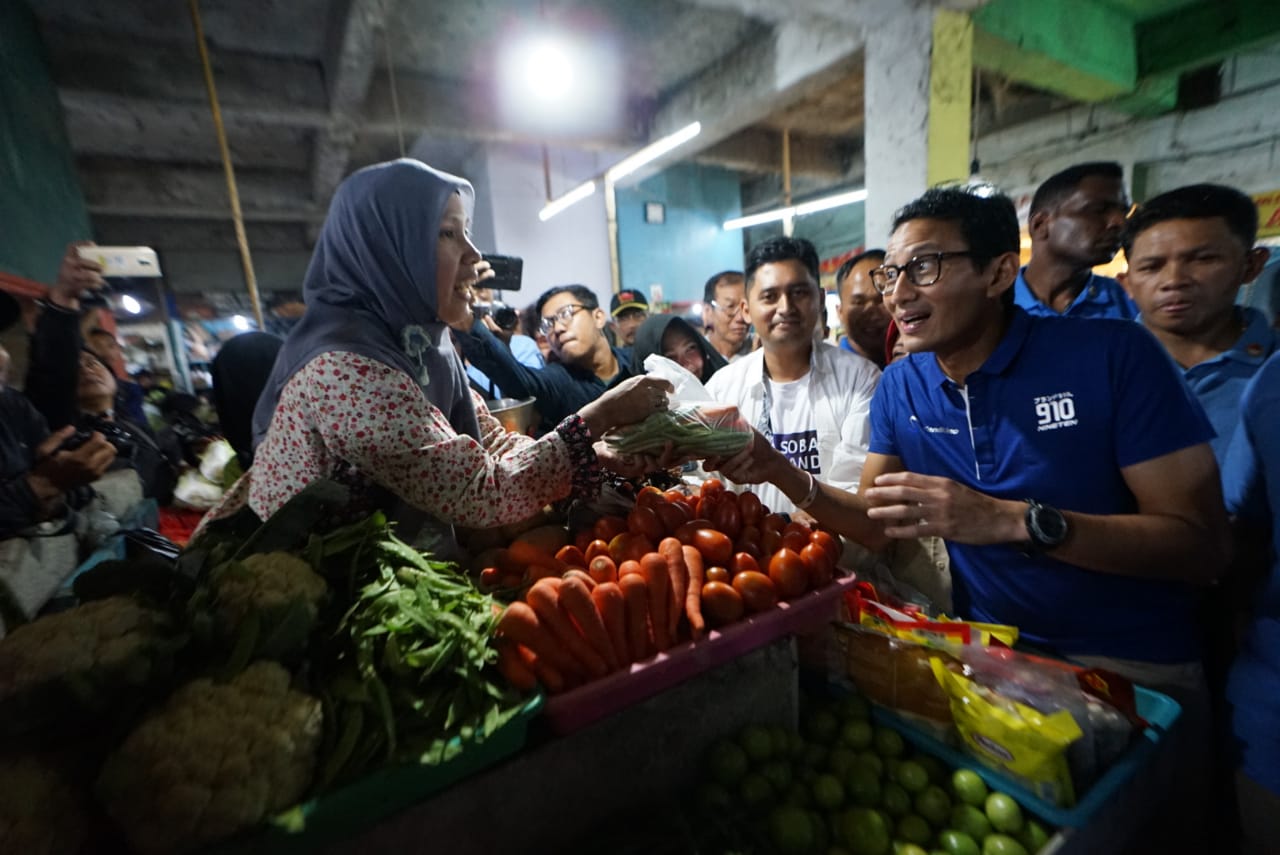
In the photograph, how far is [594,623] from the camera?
3.82ft

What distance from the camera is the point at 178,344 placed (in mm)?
10211

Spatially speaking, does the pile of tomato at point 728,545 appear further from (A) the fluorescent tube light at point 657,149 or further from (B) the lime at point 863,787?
(A) the fluorescent tube light at point 657,149

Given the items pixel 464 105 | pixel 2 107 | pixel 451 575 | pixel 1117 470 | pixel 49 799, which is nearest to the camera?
pixel 49 799

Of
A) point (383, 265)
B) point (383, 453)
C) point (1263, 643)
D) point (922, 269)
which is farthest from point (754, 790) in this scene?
point (383, 265)

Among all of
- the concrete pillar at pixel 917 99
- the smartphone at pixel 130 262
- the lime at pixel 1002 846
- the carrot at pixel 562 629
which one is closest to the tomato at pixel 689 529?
the carrot at pixel 562 629

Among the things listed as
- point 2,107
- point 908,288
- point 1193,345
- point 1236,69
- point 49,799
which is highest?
point 1236,69

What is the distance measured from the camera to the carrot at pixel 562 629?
3.73ft

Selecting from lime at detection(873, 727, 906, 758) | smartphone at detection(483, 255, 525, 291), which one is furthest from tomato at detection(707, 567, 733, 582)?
smartphone at detection(483, 255, 525, 291)

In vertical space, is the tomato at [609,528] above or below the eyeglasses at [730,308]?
below

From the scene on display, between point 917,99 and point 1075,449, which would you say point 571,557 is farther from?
point 917,99

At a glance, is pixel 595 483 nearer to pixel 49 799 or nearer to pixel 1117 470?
pixel 49 799

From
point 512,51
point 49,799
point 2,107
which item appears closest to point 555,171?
point 512,51

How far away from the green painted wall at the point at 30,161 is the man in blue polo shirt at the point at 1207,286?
641 centimetres

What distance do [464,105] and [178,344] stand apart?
7.28 metres
